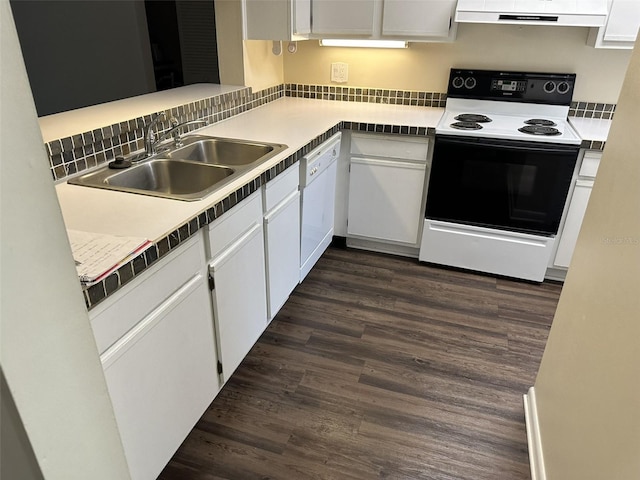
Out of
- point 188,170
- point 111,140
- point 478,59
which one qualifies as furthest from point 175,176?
point 478,59

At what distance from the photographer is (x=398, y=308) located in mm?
2605

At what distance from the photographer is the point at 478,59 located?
9.96ft

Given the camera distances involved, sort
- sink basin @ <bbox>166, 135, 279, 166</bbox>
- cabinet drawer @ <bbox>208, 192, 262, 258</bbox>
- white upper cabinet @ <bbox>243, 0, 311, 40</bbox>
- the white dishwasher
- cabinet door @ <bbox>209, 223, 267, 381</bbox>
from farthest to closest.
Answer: white upper cabinet @ <bbox>243, 0, 311, 40</bbox> → the white dishwasher → sink basin @ <bbox>166, 135, 279, 166</bbox> → cabinet door @ <bbox>209, 223, 267, 381</bbox> → cabinet drawer @ <bbox>208, 192, 262, 258</bbox>

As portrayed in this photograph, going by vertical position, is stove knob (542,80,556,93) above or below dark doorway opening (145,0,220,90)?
below

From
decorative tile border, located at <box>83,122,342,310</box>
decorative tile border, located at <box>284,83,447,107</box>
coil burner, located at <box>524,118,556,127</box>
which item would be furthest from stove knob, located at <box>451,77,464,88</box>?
decorative tile border, located at <box>83,122,342,310</box>

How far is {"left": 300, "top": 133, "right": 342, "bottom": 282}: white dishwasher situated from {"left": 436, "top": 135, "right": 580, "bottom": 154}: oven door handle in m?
0.65

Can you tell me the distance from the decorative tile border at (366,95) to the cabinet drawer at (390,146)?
63cm

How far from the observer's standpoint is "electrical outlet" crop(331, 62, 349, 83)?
10.9ft

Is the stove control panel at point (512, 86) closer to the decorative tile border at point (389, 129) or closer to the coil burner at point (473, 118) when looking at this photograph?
the coil burner at point (473, 118)

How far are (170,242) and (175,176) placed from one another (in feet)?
2.58

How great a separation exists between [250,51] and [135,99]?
81 cm

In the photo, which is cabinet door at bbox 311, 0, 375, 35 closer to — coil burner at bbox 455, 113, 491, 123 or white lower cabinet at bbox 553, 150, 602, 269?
coil burner at bbox 455, 113, 491, 123

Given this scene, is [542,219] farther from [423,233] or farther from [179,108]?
[179,108]

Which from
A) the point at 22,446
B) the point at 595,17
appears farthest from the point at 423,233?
the point at 22,446
